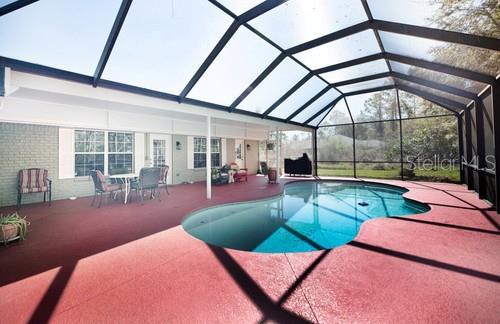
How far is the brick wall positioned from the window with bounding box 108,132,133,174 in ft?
4.62

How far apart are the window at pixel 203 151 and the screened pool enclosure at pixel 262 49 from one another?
158 inches

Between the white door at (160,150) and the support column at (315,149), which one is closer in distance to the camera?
the white door at (160,150)

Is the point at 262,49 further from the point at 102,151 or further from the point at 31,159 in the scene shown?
the point at 31,159

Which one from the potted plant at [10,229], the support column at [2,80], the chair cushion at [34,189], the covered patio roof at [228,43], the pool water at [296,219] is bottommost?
the pool water at [296,219]

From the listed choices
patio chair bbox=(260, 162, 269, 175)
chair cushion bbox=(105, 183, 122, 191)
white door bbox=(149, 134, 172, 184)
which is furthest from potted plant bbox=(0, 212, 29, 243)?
patio chair bbox=(260, 162, 269, 175)

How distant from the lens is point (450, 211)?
524 centimetres

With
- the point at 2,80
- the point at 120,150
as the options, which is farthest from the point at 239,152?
the point at 2,80

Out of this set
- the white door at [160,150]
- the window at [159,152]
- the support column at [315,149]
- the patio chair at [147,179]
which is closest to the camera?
the patio chair at [147,179]

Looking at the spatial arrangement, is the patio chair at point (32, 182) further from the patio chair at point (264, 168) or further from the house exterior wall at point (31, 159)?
the patio chair at point (264, 168)

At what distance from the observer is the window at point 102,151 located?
7.51 metres

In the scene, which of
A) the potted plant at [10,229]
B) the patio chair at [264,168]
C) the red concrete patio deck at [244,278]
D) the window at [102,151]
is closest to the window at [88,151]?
the window at [102,151]

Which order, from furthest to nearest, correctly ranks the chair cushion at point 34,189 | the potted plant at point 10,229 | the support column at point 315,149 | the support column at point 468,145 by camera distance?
the support column at point 315,149 < the support column at point 468,145 < the chair cushion at point 34,189 < the potted plant at point 10,229

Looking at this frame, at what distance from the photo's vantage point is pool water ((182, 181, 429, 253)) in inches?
169

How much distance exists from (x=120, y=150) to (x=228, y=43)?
20.2 ft
